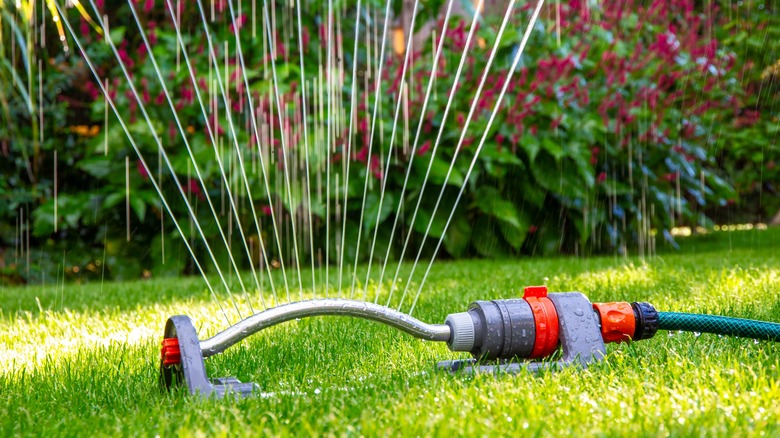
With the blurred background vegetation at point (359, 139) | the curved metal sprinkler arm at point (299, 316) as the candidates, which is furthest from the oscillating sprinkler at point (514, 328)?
the blurred background vegetation at point (359, 139)

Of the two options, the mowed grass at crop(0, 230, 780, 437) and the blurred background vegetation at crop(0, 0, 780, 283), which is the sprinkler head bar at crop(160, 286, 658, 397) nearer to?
the mowed grass at crop(0, 230, 780, 437)

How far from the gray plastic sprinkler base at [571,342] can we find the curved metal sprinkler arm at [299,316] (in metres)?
0.12

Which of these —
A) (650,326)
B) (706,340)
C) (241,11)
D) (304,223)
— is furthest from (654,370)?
(241,11)

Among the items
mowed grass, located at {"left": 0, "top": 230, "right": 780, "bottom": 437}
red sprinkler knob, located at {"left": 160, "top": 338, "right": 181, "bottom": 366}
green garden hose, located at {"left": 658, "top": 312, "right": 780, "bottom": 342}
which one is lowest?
mowed grass, located at {"left": 0, "top": 230, "right": 780, "bottom": 437}

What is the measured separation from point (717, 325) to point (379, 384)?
64cm

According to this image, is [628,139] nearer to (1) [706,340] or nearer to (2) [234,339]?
(1) [706,340]

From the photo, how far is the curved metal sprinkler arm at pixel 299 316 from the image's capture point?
1.42 metres

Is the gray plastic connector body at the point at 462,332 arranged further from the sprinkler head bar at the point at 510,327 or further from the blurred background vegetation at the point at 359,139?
the blurred background vegetation at the point at 359,139

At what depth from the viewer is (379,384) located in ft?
4.83

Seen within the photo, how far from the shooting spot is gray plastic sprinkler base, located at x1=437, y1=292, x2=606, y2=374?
149 cm

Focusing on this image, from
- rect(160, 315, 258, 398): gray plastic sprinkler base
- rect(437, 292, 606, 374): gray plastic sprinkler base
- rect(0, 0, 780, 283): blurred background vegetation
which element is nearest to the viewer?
rect(160, 315, 258, 398): gray plastic sprinkler base

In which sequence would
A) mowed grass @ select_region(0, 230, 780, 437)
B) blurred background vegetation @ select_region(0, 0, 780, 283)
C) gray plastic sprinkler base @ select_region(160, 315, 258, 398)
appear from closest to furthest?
1. mowed grass @ select_region(0, 230, 780, 437)
2. gray plastic sprinkler base @ select_region(160, 315, 258, 398)
3. blurred background vegetation @ select_region(0, 0, 780, 283)

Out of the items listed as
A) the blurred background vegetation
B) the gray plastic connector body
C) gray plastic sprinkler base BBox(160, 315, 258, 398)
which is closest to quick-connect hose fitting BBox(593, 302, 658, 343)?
the gray plastic connector body

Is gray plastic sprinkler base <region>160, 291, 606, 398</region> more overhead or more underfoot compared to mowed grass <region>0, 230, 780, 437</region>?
more overhead
